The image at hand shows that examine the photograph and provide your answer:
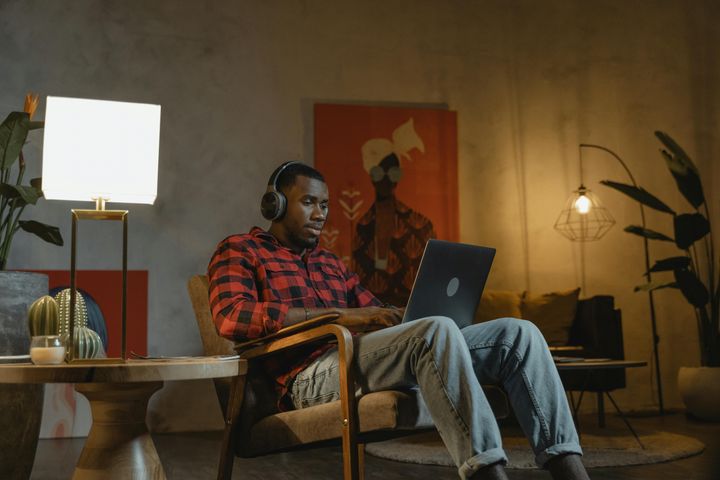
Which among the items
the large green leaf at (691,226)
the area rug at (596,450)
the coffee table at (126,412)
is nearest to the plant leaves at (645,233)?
the large green leaf at (691,226)

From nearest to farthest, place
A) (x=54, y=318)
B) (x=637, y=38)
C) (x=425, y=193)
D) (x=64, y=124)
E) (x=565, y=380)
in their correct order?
1. (x=64, y=124)
2. (x=54, y=318)
3. (x=565, y=380)
4. (x=425, y=193)
5. (x=637, y=38)

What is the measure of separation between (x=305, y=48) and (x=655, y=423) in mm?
3138

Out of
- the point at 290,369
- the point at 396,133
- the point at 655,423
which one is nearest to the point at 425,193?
the point at 396,133

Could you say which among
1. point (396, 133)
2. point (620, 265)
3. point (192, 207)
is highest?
point (396, 133)

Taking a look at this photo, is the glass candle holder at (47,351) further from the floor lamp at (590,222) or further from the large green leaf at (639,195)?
the floor lamp at (590,222)

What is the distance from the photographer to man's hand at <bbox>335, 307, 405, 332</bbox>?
2193mm

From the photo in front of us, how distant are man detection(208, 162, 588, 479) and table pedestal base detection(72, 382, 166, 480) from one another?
0.36m

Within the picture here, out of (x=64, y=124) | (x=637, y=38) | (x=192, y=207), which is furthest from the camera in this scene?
(x=637, y=38)

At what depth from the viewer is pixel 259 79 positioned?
16.8 ft

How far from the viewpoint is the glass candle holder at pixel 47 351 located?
6.04ft

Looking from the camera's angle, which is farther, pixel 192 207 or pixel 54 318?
pixel 192 207

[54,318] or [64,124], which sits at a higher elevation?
[64,124]

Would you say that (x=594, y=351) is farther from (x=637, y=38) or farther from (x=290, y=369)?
(x=290, y=369)

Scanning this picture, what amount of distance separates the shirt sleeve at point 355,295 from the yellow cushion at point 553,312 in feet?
7.65
